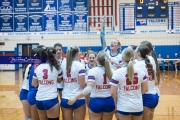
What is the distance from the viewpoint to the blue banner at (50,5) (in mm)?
17609

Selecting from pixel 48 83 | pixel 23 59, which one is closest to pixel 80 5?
pixel 23 59

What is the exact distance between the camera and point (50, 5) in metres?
17.7

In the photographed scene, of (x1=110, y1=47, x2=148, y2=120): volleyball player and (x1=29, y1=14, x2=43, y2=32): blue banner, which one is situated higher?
(x1=29, y1=14, x2=43, y2=32): blue banner

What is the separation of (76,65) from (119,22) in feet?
47.5

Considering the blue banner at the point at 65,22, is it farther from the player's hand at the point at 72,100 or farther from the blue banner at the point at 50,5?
the player's hand at the point at 72,100

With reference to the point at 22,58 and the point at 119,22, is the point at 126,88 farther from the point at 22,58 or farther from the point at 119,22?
the point at 119,22

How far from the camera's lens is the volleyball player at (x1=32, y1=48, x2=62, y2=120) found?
11.0 feet

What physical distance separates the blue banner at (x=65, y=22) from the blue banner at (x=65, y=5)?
12.6 inches

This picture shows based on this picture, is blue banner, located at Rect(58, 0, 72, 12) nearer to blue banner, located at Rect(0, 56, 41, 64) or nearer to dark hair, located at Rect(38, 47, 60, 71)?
blue banner, located at Rect(0, 56, 41, 64)

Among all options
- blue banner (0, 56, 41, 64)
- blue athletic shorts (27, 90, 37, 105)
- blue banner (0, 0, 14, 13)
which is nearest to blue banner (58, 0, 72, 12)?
blue banner (0, 0, 14, 13)


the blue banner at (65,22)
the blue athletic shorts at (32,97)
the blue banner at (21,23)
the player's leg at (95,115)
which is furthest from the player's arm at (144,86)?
the blue banner at (21,23)

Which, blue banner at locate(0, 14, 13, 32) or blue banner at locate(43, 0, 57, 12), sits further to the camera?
blue banner at locate(0, 14, 13, 32)

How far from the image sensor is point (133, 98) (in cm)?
305

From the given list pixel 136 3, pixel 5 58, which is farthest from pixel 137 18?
pixel 5 58
